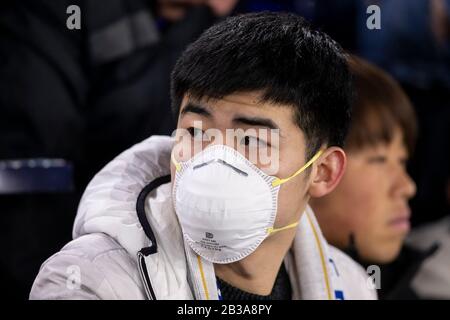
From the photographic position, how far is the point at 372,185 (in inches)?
83.0

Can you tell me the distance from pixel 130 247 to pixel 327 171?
0.49 m

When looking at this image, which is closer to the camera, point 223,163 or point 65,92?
point 223,163

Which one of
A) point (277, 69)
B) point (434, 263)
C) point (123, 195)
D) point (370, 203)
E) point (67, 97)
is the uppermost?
point (277, 69)

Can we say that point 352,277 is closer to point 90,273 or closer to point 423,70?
point 90,273

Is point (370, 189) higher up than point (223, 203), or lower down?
lower down

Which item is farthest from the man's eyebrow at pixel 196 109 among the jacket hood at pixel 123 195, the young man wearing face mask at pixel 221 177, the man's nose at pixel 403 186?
the man's nose at pixel 403 186

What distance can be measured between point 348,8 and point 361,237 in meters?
0.78

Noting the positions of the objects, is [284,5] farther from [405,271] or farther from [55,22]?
[405,271]

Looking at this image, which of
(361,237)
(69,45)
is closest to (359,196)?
(361,237)

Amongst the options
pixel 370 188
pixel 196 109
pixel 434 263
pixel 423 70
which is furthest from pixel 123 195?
pixel 423 70

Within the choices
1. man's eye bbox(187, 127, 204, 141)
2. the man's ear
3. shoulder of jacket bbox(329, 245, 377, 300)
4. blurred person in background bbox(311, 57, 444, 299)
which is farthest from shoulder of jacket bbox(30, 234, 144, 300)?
blurred person in background bbox(311, 57, 444, 299)

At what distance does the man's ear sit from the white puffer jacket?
0.31 m
